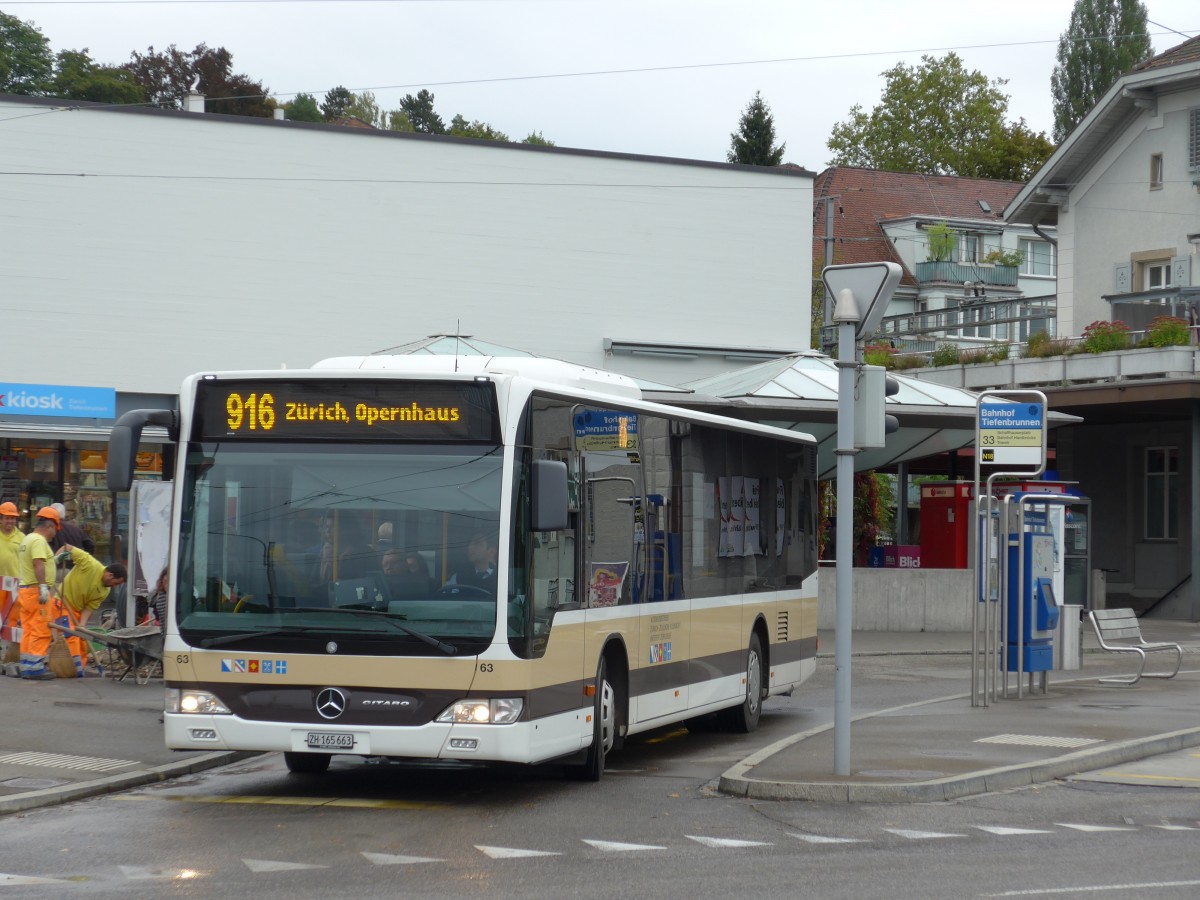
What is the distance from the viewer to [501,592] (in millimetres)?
10227

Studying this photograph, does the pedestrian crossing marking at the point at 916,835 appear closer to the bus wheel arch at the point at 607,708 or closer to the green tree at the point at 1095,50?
the bus wheel arch at the point at 607,708

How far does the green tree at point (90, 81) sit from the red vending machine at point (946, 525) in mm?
42038

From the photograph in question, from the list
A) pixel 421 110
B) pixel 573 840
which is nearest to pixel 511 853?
pixel 573 840

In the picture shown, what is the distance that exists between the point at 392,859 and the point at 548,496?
99.7 inches

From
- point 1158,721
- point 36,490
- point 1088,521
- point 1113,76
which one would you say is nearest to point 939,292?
point 1113,76

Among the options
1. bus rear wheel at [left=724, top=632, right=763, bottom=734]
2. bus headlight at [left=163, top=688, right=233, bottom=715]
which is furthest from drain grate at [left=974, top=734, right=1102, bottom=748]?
bus headlight at [left=163, top=688, right=233, bottom=715]

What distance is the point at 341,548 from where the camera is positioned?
1042cm

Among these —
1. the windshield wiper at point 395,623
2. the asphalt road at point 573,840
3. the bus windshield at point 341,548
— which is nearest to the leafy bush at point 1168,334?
the asphalt road at point 573,840

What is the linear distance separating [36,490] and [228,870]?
23709 mm

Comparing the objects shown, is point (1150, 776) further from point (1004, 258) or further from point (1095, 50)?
point (1095, 50)

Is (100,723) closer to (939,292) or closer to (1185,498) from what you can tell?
(1185,498)

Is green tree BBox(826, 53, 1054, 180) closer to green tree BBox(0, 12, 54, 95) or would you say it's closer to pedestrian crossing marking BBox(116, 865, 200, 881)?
green tree BBox(0, 12, 54, 95)

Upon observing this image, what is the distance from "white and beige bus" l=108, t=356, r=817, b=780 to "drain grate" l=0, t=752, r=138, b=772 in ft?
5.30

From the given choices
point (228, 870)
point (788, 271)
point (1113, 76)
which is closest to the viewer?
point (228, 870)
